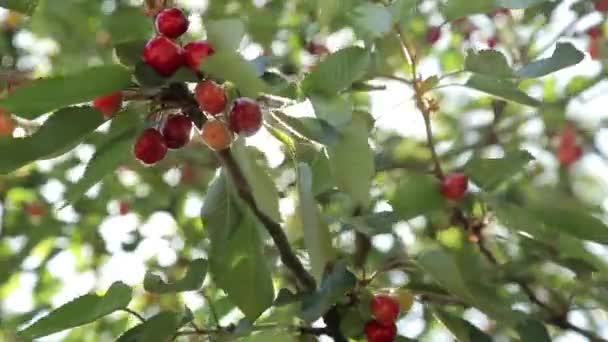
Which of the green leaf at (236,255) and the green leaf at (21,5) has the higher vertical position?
the green leaf at (21,5)

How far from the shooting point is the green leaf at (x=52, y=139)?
93 centimetres

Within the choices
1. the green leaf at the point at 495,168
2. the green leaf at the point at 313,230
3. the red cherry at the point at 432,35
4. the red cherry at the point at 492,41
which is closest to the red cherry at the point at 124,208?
the red cherry at the point at 432,35

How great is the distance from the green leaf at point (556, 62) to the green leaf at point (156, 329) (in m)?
0.51

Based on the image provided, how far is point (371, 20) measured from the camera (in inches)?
45.9

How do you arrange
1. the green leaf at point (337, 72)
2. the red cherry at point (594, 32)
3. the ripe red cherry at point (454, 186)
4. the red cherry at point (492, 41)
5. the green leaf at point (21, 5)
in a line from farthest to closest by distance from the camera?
the red cherry at point (492, 41) → the red cherry at point (594, 32) → the ripe red cherry at point (454, 186) → the green leaf at point (21, 5) → the green leaf at point (337, 72)

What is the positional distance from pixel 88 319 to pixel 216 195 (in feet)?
0.67

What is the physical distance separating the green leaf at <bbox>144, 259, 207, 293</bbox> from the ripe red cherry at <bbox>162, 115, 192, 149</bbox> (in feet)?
0.63

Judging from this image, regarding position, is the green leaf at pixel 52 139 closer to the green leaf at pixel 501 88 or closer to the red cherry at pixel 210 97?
the red cherry at pixel 210 97

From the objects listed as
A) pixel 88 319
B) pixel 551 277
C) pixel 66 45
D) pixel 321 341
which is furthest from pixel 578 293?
pixel 66 45

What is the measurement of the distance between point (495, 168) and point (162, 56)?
23.4 inches

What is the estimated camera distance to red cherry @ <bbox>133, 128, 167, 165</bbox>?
1.03 metres

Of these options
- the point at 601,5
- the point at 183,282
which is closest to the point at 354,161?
the point at 183,282

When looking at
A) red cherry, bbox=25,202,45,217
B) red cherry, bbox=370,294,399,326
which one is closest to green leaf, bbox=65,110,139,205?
red cherry, bbox=370,294,399,326

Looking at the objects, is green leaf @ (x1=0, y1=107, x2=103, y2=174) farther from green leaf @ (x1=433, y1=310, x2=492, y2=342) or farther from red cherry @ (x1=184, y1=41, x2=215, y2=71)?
green leaf @ (x1=433, y1=310, x2=492, y2=342)
